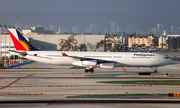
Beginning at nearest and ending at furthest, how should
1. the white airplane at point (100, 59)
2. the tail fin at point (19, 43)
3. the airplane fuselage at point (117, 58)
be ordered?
the white airplane at point (100, 59), the airplane fuselage at point (117, 58), the tail fin at point (19, 43)

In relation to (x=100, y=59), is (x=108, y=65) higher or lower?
lower

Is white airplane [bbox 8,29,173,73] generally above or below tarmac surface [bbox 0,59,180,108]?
above

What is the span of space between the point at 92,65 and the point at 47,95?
14761mm

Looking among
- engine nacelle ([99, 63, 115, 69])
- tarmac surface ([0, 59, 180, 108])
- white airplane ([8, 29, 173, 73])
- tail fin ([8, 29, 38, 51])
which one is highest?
tail fin ([8, 29, 38, 51])

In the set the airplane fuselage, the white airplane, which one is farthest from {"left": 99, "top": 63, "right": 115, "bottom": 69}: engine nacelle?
the airplane fuselage

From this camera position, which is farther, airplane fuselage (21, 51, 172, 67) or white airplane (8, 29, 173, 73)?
airplane fuselage (21, 51, 172, 67)

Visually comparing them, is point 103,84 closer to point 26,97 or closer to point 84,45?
point 26,97

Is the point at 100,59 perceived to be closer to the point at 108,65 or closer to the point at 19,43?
the point at 108,65

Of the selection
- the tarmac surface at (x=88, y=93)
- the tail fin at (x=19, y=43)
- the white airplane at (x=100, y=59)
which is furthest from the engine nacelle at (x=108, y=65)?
the tail fin at (x=19, y=43)

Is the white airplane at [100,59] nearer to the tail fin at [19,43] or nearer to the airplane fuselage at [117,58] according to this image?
the airplane fuselage at [117,58]

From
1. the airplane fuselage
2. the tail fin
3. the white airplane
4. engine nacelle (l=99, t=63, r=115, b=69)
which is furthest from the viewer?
the tail fin

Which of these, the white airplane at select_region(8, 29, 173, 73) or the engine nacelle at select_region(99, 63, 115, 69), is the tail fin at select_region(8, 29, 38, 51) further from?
the engine nacelle at select_region(99, 63, 115, 69)

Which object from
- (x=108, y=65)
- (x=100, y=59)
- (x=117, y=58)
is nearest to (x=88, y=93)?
(x=108, y=65)

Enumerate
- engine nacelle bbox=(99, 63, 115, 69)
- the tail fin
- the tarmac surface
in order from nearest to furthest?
1. the tarmac surface
2. engine nacelle bbox=(99, 63, 115, 69)
3. the tail fin
